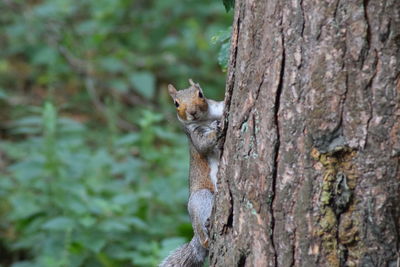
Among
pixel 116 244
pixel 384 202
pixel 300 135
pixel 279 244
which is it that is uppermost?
pixel 300 135

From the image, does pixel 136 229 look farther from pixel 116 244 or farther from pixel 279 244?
pixel 279 244

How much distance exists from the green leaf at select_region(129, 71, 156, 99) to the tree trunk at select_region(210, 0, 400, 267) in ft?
15.3

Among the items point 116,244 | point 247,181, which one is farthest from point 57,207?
point 247,181

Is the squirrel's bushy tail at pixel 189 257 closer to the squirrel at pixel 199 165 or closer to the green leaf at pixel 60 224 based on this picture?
the squirrel at pixel 199 165

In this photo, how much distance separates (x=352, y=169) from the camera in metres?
1.84

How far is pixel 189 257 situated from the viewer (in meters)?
2.82

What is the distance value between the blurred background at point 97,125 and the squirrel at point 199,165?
1.14 feet

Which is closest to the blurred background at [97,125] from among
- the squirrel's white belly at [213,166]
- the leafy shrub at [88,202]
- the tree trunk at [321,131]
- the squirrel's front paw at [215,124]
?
the leafy shrub at [88,202]

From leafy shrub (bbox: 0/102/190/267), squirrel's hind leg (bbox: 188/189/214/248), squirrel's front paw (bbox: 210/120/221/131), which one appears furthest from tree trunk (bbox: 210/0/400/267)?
leafy shrub (bbox: 0/102/190/267)

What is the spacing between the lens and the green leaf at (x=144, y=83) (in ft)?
22.0

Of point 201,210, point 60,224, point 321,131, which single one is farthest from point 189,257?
point 60,224

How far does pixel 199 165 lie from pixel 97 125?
412 centimetres

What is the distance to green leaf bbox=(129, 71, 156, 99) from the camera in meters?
6.71

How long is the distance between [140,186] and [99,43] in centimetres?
243
